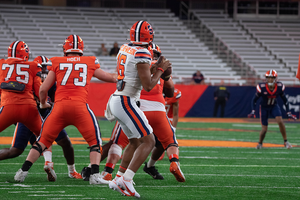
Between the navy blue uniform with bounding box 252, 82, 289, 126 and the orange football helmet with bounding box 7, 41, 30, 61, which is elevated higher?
the orange football helmet with bounding box 7, 41, 30, 61

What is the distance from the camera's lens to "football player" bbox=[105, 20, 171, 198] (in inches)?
173

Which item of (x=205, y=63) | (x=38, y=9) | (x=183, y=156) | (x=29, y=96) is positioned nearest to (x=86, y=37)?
(x=38, y=9)

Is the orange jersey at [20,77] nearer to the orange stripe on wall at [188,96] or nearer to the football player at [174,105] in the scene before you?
the football player at [174,105]

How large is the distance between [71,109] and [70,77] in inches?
15.1

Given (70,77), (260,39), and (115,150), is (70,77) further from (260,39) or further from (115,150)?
(260,39)

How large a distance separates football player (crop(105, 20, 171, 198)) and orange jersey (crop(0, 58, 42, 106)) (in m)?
1.56

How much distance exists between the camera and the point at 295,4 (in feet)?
88.3

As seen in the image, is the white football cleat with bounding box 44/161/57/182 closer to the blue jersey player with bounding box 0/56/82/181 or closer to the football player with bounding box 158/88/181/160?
the blue jersey player with bounding box 0/56/82/181

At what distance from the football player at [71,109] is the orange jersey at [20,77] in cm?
54

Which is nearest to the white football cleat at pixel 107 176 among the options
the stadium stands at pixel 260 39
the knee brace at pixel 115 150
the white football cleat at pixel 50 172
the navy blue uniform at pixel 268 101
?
the knee brace at pixel 115 150

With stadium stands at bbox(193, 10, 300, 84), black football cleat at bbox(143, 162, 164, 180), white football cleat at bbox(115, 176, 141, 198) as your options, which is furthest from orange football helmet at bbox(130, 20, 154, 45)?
stadium stands at bbox(193, 10, 300, 84)

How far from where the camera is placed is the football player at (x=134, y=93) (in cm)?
439

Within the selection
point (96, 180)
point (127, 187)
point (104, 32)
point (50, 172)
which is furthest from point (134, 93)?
point (104, 32)

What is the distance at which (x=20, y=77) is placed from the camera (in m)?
5.68
